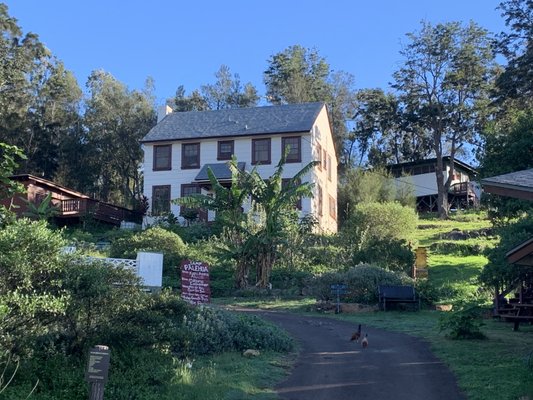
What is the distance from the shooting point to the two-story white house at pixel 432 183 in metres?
60.5

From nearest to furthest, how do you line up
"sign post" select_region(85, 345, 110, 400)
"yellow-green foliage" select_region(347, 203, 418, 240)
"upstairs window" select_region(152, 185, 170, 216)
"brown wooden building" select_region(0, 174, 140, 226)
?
"sign post" select_region(85, 345, 110, 400)
"yellow-green foliage" select_region(347, 203, 418, 240)
"upstairs window" select_region(152, 185, 170, 216)
"brown wooden building" select_region(0, 174, 140, 226)

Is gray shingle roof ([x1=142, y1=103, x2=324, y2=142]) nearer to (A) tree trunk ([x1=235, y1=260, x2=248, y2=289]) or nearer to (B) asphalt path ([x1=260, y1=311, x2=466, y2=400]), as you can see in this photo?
(A) tree trunk ([x1=235, y1=260, x2=248, y2=289])

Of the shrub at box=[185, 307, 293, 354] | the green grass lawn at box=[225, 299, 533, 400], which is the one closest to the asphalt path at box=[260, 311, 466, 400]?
the green grass lawn at box=[225, 299, 533, 400]

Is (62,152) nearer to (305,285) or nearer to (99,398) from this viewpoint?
(305,285)

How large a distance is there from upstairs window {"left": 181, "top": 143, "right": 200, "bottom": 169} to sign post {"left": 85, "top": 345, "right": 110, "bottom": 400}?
122 feet

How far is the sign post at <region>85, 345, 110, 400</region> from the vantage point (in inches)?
323

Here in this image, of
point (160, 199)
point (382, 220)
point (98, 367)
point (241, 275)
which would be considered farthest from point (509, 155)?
point (160, 199)

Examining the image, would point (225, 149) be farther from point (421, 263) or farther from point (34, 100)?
point (34, 100)

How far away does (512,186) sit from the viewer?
10164 mm

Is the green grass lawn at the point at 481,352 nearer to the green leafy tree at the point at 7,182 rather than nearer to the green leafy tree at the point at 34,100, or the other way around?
the green leafy tree at the point at 7,182

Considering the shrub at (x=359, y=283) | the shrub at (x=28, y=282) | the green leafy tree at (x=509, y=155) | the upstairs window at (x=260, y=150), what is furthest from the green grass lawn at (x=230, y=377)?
the upstairs window at (x=260, y=150)

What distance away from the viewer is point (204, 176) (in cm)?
4266

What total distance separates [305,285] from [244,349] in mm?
13763

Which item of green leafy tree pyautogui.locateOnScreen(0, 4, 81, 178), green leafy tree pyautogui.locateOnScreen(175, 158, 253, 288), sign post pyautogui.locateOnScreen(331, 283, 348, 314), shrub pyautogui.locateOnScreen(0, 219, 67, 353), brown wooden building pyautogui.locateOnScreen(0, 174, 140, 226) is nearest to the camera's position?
shrub pyautogui.locateOnScreen(0, 219, 67, 353)
